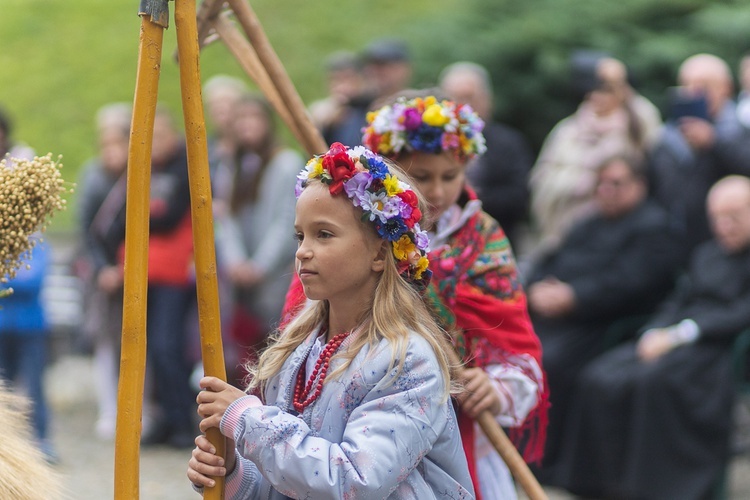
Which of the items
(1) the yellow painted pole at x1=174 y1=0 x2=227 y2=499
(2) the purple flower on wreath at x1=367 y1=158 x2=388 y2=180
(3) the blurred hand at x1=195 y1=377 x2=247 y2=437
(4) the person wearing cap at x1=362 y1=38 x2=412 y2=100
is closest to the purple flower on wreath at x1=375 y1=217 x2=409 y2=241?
(2) the purple flower on wreath at x1=367 y1=158 x2=388 y2=180

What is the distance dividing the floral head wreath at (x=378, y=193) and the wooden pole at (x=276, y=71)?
21.8 inches

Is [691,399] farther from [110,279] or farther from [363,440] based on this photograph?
[110,279]

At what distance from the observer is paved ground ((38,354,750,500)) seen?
6.61 meters

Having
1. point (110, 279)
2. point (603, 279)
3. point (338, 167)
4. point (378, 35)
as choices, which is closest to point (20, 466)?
point (338, 167)

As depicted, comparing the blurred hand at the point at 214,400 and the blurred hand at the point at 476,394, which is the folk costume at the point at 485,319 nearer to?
the blurred hand at the point at 476,394

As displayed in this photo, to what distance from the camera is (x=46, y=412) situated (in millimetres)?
7031

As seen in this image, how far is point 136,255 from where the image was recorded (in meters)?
2.53

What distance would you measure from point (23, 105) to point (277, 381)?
39.6 feet

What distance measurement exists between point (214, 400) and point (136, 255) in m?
0.37

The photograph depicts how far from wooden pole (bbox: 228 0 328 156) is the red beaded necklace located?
2.86ft

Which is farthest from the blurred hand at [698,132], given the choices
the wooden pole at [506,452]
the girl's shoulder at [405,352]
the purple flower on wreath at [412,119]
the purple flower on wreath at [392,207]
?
the girl's shoulder at [405,352]

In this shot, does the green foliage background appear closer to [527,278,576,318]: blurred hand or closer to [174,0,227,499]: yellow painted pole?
[527,278,576,318]: blurred hand

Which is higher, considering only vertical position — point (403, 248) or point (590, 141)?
point (403, 248)

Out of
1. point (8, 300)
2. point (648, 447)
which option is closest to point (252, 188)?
point (8, 300)
